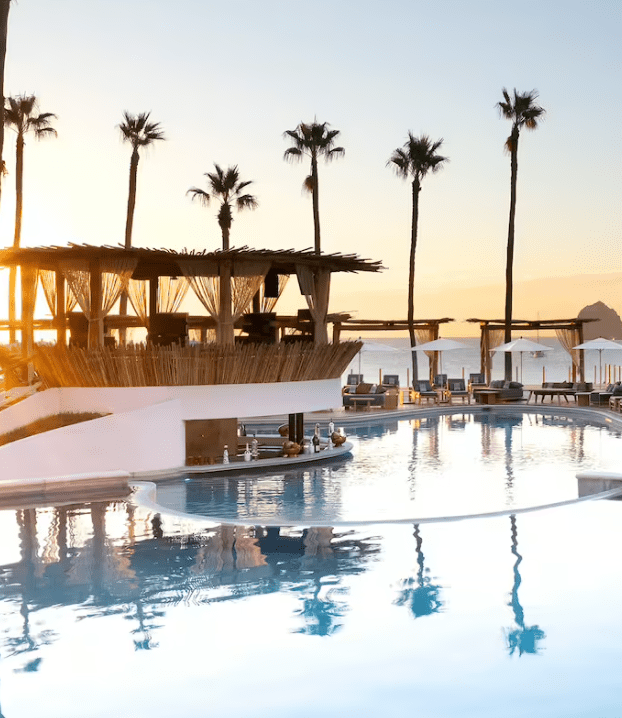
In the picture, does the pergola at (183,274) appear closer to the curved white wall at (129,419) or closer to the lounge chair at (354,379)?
the curved white wall at (129,419)

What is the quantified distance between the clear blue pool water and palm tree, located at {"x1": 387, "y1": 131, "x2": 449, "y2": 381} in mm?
27130

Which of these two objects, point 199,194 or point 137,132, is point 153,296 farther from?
point 199,194

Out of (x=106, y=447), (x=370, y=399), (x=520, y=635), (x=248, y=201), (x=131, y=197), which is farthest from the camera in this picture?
(x=248, y=201)

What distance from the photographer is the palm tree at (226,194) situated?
37188 millimetres

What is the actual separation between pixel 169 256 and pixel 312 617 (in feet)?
34.8

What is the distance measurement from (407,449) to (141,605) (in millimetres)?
12610

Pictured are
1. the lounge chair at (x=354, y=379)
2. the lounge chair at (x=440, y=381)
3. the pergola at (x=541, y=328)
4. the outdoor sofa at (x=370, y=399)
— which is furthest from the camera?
the pergola at (x=541, y=328)

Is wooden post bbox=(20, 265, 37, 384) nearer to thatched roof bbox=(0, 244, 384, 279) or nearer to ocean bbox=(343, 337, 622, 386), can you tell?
thatched roof bbox=(0, 244, 384, 279)

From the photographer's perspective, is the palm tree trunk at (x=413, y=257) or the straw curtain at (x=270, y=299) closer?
the straw curtain at (x=270, y=299)

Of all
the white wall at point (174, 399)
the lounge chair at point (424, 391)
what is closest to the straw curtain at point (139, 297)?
the white wall at point (174, 399)

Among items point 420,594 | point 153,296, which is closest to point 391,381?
point 153,296

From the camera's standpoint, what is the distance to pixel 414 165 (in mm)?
37031

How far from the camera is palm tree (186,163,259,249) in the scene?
122 ft

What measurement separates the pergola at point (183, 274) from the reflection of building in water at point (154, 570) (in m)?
6.71
